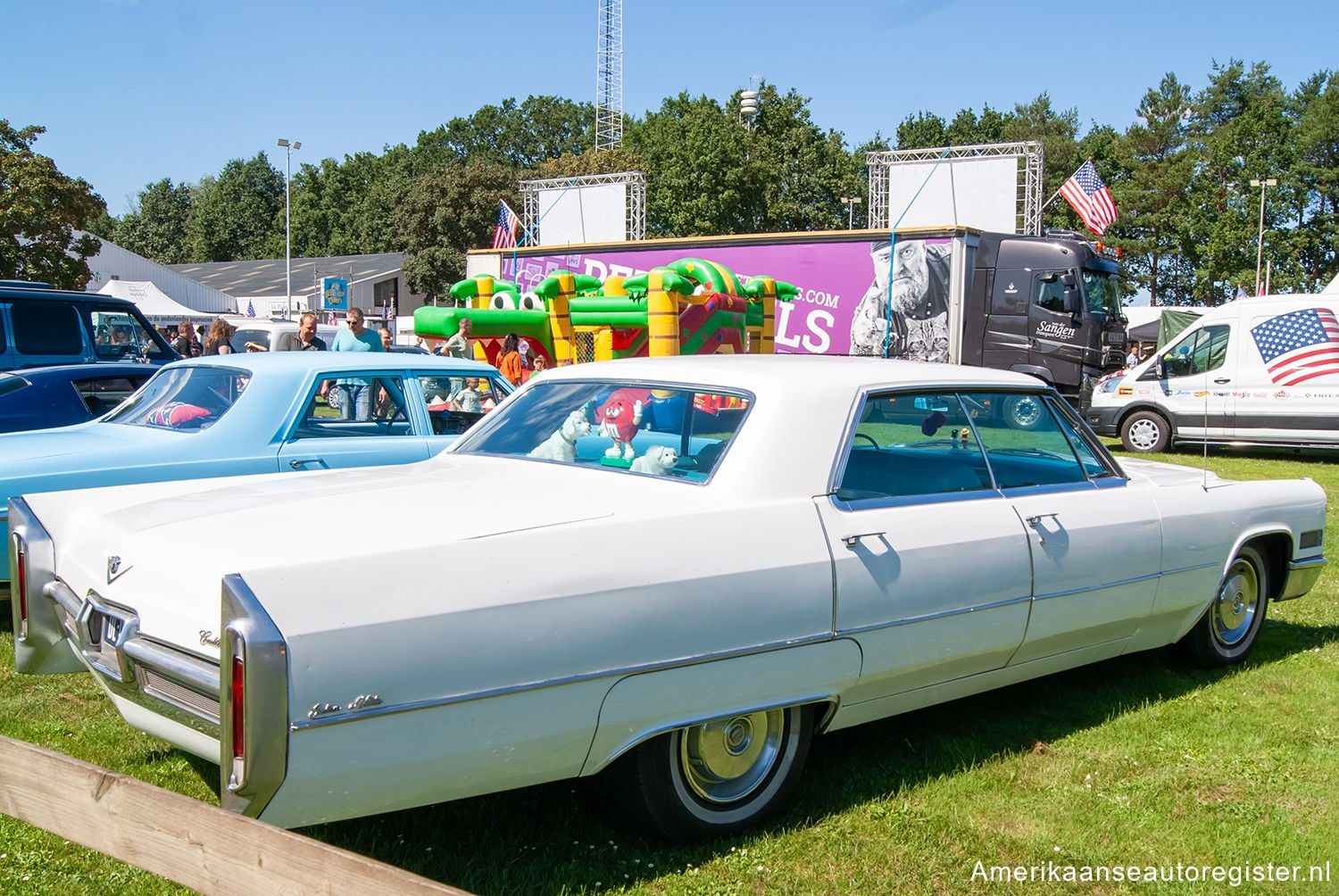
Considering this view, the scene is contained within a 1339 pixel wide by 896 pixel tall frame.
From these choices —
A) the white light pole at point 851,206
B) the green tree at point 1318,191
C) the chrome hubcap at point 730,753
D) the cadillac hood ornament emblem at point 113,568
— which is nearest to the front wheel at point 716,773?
the chrome hubcap at point 730,753

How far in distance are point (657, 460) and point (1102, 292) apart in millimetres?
14766

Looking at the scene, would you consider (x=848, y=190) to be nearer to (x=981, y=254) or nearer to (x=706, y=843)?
(x=981, y=254)

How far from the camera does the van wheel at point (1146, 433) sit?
14.2m

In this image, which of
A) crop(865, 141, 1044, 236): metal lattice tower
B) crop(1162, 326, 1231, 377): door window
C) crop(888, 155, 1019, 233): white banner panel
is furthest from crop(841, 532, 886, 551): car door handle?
crop(888, 155, 1019, 233): white banner panel

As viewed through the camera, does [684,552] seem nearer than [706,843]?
Yes

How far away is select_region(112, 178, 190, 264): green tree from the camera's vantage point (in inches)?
3647

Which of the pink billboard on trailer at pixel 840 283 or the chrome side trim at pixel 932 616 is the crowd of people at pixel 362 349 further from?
the pink billboard on trailer at pixel 840 283

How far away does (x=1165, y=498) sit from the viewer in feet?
14.2

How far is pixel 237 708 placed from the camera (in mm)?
2232

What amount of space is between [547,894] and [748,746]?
28.9 inches

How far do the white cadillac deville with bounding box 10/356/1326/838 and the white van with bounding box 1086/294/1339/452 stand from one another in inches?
402

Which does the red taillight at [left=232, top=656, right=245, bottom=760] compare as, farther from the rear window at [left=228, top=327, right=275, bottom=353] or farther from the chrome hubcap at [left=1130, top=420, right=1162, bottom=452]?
the rear window at [left=228, top=327, right=275, bottom=353]

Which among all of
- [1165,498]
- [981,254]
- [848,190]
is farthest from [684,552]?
[848,190]

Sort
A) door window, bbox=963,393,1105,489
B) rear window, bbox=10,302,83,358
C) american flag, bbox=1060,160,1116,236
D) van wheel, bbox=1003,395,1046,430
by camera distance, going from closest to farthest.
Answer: door window, bbox=963,393,1105,489
van wheel, bbox=1003,395,1046,430
rear window, bbox=10,302,83,358
american flag, bbox=1060,160,1116,236
